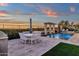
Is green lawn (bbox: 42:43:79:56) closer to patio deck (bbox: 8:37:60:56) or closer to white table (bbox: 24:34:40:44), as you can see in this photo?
patio deck (bbox: 8:37:60:56)

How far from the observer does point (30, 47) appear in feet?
13.8

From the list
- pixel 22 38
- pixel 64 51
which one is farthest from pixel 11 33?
pixel 64 51

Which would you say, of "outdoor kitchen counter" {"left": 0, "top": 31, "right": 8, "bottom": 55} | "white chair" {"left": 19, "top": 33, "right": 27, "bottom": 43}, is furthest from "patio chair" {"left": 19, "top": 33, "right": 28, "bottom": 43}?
"outdoor kitchen counter" {"left": 0, "top": 31, "right": 8, "bottom": 55}

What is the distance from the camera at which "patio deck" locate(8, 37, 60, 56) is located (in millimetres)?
4172

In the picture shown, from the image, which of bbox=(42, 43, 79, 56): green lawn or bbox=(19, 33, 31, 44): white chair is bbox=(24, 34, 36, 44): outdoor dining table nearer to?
bbox=(19, 33, 31, 44): white chair

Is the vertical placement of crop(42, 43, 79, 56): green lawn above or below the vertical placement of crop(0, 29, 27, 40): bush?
below

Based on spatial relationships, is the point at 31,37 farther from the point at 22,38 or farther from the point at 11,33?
the point at 11,33

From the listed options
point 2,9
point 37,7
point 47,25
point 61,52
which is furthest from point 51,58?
point 2,9

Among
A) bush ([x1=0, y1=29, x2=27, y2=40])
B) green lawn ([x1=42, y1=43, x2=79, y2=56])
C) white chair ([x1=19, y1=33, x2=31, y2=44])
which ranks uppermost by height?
bush ([x1=0, y1=29, x2=27, y2=40])

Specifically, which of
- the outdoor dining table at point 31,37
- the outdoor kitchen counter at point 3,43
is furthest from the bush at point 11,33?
the outdoor dining table at point 31,37

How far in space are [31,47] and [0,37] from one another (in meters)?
0.56

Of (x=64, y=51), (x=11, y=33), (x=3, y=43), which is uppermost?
(x=11, y=33)

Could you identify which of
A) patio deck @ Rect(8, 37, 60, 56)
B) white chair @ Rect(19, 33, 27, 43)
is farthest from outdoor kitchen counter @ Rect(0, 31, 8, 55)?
white chair @ Rect(19, 33, 27, 43)

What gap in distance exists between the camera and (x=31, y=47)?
4.20m
